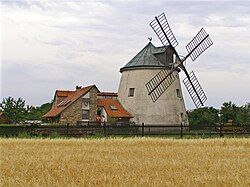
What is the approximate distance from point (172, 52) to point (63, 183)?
33703mm

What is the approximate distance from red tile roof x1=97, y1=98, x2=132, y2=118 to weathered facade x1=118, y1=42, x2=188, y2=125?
361mm

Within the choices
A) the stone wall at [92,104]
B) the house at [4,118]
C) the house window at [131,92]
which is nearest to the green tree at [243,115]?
the house window at [131,92]

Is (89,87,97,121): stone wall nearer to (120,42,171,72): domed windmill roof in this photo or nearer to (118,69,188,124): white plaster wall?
(118,69,188,124): white plaster wall

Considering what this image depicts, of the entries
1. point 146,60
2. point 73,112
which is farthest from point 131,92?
point 73,112

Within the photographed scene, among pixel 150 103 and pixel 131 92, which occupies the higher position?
pixel 131 92

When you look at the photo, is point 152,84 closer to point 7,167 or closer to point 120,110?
point 120,110

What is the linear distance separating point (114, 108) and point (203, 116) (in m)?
7.46

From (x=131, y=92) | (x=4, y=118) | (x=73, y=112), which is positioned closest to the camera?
(x=73, y=112)

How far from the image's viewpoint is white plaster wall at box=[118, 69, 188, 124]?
39406mm

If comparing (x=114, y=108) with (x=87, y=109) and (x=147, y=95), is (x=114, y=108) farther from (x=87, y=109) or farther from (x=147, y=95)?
(x=147, y=95)

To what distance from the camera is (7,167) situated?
967cm

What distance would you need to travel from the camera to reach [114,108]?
40469 millimetres

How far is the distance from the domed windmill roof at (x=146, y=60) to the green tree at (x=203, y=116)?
18.4 feet

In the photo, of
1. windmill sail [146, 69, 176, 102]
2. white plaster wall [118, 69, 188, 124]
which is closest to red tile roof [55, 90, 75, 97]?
white plaster wall [118, 69, 188, 124]
